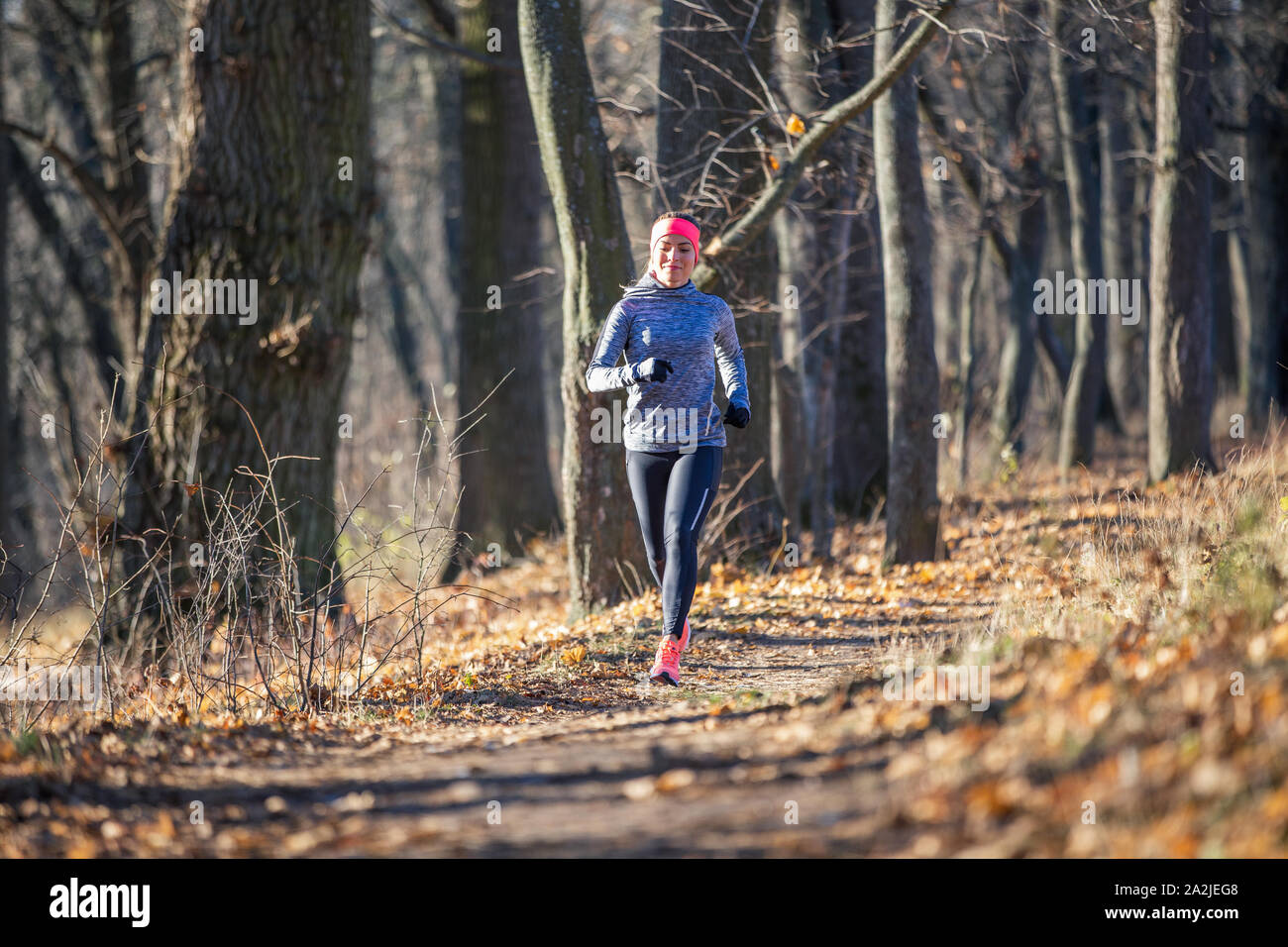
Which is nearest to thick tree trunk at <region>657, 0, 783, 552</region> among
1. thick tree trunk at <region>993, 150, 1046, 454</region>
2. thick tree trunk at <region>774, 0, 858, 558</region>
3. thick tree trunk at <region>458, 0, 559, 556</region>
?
thick tree trunk at <region>774, 0, 858, 558</region>

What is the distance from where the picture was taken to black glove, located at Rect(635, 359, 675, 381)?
18.0ft

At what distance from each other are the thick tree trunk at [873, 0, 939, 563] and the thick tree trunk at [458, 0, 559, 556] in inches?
185

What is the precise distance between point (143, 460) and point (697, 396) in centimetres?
456

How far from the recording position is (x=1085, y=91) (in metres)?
16.4

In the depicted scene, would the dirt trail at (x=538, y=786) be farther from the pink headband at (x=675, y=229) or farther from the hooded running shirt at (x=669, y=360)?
the pink headband at (x=675, y=229)

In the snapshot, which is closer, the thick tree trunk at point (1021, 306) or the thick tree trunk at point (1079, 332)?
the thick tree trunk at point (1079, 332)

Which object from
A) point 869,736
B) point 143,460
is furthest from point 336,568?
point 869,736

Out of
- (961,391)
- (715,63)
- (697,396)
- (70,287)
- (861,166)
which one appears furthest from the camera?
(70,287)

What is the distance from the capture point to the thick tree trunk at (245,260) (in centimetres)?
826

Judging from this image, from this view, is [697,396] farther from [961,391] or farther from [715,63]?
[961,391]

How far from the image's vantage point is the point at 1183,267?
11.0 meters

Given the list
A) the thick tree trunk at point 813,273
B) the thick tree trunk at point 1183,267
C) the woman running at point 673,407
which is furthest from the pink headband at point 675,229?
the thick tree trunk at point 1183,267

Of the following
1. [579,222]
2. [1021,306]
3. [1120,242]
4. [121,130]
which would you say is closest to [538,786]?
[579,222]

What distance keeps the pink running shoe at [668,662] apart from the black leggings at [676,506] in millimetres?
49
